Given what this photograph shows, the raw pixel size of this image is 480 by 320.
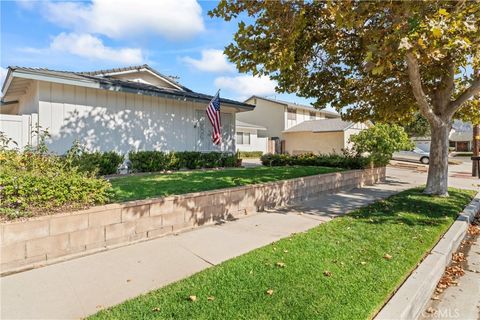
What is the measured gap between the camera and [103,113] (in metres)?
9.51

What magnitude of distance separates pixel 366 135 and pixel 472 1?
32.9 ft

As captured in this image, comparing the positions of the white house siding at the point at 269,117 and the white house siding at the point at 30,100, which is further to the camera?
the white house siding at the point at 269,117

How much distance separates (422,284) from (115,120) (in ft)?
31.9

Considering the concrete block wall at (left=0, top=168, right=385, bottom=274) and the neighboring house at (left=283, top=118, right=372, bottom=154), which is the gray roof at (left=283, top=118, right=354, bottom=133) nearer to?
the neighboring house at (left=283, top=118, right=372, bottom=154)

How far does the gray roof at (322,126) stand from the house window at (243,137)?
446 centimetres

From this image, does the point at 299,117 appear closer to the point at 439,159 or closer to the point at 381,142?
the point at 381,142

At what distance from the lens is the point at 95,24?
923cm

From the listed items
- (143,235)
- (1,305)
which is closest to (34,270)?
(1,305)

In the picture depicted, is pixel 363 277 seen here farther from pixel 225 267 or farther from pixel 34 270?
pixel 34 270

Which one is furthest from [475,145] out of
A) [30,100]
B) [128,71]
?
[30,100]

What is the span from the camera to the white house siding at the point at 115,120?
8.57 meters

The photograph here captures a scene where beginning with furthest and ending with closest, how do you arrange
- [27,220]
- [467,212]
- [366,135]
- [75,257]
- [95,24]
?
[366,135], [95,24], [467,212], [75,257], [27,220]

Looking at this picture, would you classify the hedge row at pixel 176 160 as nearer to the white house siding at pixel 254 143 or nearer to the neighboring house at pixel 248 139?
the neighboring house at pixel 248 139

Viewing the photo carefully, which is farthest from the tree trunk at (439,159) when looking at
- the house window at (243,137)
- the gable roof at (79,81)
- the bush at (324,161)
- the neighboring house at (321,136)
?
the house window at (243,137)
